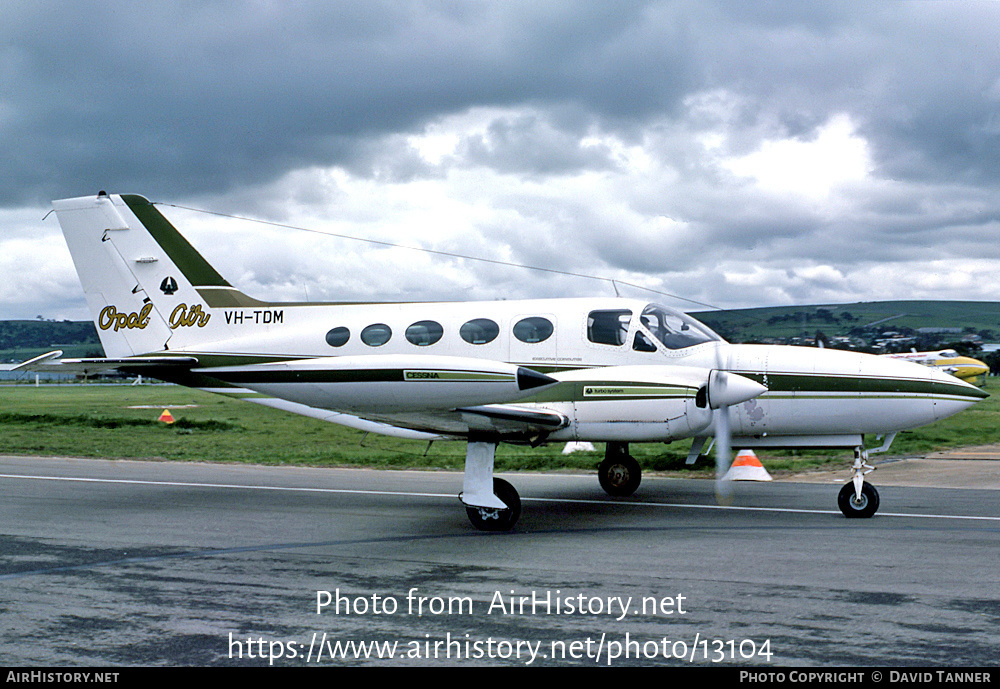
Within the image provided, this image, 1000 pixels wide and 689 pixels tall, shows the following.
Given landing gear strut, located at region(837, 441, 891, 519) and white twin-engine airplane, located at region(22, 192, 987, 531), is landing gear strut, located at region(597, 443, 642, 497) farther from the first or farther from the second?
landing gear strut, located at region(837, 441, 891, 519)

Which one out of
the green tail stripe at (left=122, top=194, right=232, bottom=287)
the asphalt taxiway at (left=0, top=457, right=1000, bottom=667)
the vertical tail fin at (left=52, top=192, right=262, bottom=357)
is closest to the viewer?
the asphalt taxiway at (left=0, top=457, right=1000, bottom=667)

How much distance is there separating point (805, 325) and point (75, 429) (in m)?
24.1

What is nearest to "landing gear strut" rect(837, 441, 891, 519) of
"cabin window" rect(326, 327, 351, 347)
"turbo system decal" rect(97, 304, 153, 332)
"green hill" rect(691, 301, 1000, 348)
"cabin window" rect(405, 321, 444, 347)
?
"green hill" rect(691, 301, 1000, 348)

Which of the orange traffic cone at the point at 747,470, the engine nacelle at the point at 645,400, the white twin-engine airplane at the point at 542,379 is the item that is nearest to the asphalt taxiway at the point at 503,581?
the white twin-engine airplane at the point at 542,379

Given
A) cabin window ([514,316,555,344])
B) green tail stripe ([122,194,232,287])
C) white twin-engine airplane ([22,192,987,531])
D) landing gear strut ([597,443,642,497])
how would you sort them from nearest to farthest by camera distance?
1. white twin-engine airplane ([22,192,987,531])
2. cabin window ([514,316,555,344])
3. landing gear strut ([597,443,642,497])
4. green tail stripe ([122,194,232,287])

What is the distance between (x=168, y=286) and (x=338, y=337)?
3.97 meters

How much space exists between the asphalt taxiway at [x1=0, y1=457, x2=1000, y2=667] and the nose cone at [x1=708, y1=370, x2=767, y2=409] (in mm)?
1588

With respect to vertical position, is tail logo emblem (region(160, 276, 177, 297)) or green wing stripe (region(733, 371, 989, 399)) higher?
tail logo emblem (region(160, 276, 177, 297))

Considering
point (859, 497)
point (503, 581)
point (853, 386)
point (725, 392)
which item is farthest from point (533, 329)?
point (503, 581)

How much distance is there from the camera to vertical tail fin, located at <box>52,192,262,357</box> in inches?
583

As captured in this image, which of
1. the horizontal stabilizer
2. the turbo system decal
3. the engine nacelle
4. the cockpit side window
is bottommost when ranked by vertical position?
the engine nacelle

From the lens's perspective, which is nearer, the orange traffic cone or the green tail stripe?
the green tail stripe
